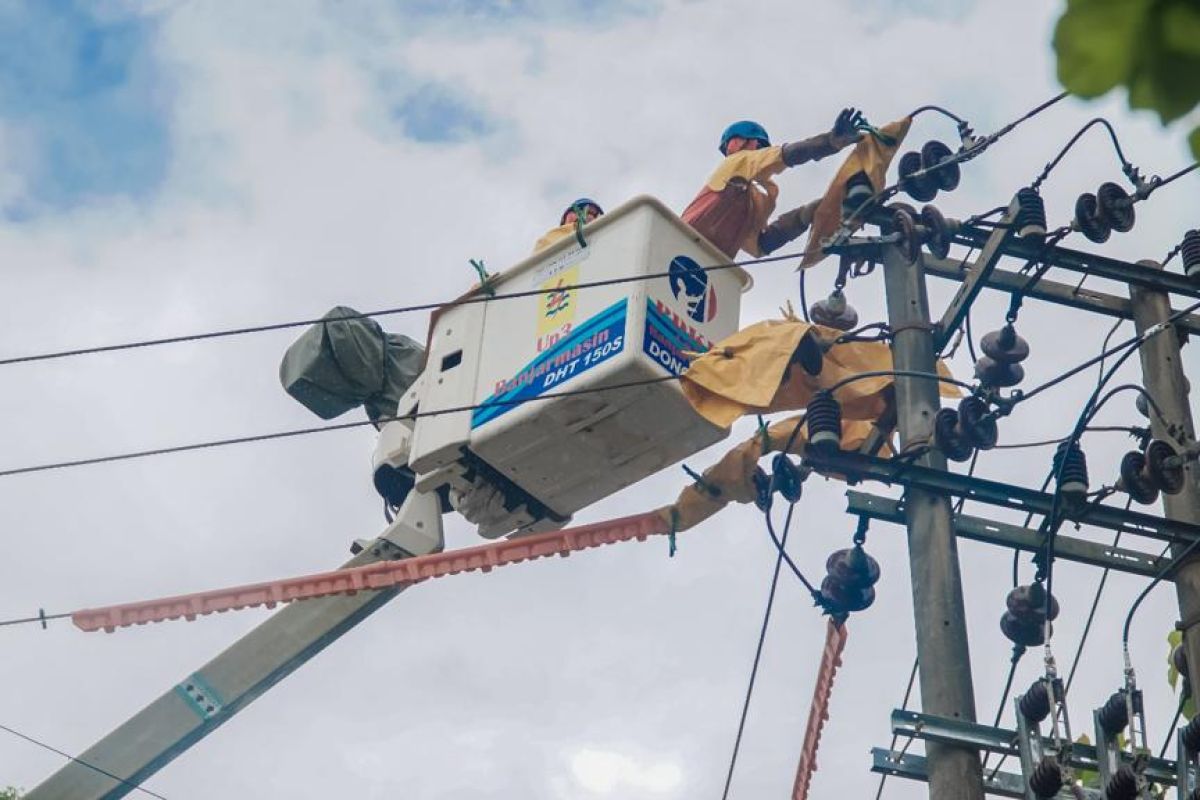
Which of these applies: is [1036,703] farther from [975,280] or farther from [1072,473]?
[975,280]

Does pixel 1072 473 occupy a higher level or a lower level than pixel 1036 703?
higher

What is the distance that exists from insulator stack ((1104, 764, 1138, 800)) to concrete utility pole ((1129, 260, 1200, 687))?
22.0 inches

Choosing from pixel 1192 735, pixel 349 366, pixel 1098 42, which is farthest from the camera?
pixel 349 366

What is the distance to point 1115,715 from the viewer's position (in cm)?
638

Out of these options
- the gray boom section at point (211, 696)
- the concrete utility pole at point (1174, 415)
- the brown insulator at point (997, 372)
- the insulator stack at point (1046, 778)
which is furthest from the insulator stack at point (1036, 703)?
the gray boom section at point (211, 696)

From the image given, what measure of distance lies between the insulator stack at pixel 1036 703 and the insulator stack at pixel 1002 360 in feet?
4.50

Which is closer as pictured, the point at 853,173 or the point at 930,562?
the point at 930,562

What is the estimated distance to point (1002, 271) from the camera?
7.47 meters

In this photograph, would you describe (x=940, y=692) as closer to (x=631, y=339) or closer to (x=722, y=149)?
(x=631, y=339)

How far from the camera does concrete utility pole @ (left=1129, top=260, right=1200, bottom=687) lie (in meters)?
6.79

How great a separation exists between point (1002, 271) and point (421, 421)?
2.80 m

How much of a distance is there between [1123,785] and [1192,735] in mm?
352

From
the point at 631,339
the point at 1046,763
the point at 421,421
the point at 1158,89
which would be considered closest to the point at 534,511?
the point at 421,421

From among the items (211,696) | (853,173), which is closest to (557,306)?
(853,173)
